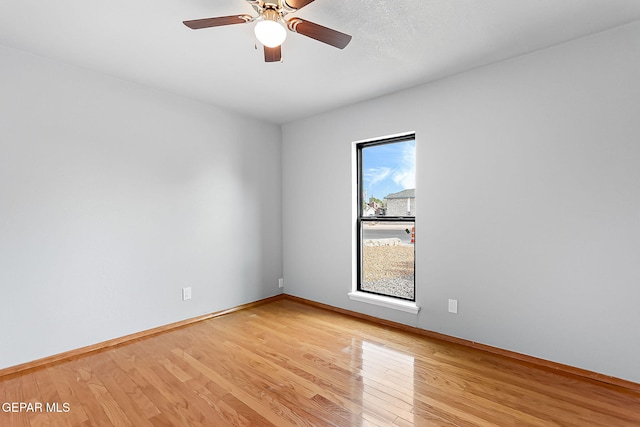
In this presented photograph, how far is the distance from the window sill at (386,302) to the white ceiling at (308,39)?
2209 mm

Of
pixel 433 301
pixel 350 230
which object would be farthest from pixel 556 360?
pixel 350 230

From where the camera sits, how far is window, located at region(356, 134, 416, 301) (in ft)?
11.0

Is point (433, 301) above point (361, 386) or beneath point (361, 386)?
above

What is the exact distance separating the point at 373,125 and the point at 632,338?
2.73 metres

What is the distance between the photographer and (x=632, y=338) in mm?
2129

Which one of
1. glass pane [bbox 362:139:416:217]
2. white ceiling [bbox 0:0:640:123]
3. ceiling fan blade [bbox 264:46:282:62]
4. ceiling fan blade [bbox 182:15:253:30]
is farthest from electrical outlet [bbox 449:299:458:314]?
ceiling fan blade [bbox 182:15:253:30]

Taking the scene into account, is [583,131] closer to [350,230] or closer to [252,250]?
[350,230]

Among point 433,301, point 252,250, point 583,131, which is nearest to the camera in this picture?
point 583,131

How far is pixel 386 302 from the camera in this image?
133 inches

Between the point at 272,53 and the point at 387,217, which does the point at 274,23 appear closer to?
the point at 272,53

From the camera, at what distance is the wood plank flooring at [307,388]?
1.85m

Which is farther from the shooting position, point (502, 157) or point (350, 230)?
point (350, 230)

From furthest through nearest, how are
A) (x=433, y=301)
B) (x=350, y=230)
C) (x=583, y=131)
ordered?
1. (x=350, y=230)
2. (x=433, y=301)
3. (x=583, y=131)

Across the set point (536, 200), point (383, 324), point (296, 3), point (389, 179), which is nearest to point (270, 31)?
point (296, 3)
